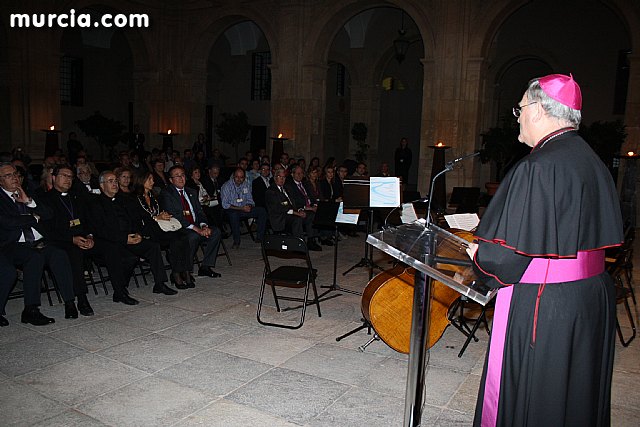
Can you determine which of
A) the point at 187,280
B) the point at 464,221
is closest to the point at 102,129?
the point at 187,280

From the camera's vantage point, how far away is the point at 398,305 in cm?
447

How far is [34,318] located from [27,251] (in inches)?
27.2

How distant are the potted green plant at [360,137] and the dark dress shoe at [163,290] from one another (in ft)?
51.5

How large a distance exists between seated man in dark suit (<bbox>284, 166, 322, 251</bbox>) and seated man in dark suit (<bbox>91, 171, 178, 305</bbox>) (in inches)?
133

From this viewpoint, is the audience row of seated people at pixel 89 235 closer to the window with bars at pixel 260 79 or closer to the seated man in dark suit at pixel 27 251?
the seated man in dark suit at pixel 27 251

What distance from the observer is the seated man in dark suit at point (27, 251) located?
5246 millimetres

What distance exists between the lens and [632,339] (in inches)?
209

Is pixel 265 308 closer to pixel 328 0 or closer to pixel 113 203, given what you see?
pixel 113 203

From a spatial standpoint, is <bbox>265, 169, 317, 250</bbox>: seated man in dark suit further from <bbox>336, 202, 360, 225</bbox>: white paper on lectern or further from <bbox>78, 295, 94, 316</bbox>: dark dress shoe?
<bbox>78, 295, 94, 316</bbox>: dark dress shoe

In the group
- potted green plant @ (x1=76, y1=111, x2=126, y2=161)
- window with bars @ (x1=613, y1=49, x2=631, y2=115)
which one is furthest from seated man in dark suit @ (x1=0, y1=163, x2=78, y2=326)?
window with bars @ (x1=613, y1=49, x2=631, y2=115)

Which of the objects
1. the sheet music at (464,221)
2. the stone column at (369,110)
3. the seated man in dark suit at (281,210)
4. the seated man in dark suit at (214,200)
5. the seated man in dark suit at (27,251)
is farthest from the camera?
the stone column at (369,110)

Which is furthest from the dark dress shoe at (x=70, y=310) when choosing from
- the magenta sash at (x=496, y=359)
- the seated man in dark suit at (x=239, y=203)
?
the magenta sash at (x=496, y=359)

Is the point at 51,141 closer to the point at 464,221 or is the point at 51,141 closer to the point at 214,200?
the point at 214,200

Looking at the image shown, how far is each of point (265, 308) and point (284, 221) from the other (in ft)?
10.3
